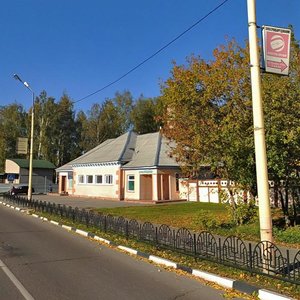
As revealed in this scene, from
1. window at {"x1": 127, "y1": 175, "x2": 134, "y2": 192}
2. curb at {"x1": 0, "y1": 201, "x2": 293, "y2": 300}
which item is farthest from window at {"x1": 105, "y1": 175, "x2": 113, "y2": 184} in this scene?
curb at {"x1": 0, "y1": 201, "x2": 293, "y2": 300}

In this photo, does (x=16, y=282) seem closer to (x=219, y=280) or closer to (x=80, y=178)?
(x=219, y=280)

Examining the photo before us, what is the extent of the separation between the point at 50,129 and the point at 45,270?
209 feet

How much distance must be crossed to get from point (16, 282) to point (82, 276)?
4.18 ft

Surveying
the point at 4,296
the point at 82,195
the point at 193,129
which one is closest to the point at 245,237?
the point at 193,129

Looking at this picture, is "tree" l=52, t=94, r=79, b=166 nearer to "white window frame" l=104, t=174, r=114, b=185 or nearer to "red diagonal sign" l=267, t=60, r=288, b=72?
"white window frame" l=104, t=174, r=114, b=185

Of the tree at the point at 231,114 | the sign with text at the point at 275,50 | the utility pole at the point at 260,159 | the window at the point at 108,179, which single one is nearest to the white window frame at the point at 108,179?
the window at the point at 108,179

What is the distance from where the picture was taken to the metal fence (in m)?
7.36

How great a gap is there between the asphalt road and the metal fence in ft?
3.63

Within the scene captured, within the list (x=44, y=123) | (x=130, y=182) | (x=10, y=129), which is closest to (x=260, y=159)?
(x=130, y=182)

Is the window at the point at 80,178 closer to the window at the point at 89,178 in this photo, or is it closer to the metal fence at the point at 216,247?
the window at the point at 89,178

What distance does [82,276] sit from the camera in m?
7.73

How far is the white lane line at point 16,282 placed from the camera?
20.9 feet

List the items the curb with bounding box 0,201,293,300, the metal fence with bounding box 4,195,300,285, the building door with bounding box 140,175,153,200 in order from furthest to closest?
the building door with bounding box 140,175,153,200
the metal fence with bounding box 4,195,300,285
the curb with bounding box 0,201,293,300

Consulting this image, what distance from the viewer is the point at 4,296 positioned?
6305mm
